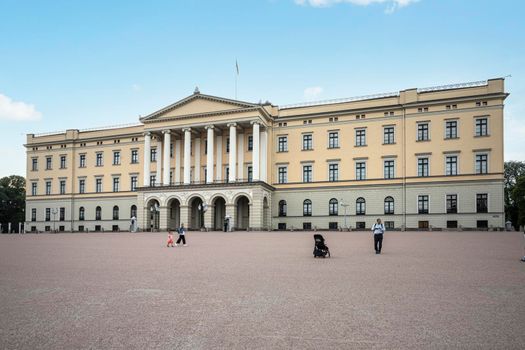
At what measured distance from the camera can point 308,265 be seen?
14383 millimetres

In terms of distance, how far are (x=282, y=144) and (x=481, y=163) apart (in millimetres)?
23525

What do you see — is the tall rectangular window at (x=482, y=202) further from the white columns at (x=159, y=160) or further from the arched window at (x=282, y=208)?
the white columns at (x=159, y=160)

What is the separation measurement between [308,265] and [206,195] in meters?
40.1

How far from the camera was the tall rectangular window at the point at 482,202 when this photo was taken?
46.8 meters

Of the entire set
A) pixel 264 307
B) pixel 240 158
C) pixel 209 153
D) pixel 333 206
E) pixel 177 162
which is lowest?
pixel 264 307

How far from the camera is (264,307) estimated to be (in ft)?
25.9

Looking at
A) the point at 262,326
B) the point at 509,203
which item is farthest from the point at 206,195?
the point at 509,203

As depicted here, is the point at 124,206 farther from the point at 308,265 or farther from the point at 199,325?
the point at 199,325

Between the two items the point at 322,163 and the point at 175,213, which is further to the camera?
the point at 175,213

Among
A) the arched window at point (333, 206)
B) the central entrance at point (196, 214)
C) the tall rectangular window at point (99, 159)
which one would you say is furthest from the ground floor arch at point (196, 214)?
the tall rectangular window at point (99, 159)

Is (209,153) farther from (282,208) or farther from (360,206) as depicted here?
(360,206)

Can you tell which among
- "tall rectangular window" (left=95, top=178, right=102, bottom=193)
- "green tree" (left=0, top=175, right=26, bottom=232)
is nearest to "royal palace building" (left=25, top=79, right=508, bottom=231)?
"tall rectangular window" (left=95, top=178, right=102, bottom=193)

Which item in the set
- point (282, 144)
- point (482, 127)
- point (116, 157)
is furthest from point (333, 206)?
point (116, 157)

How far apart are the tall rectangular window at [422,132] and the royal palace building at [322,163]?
0.41 ft
